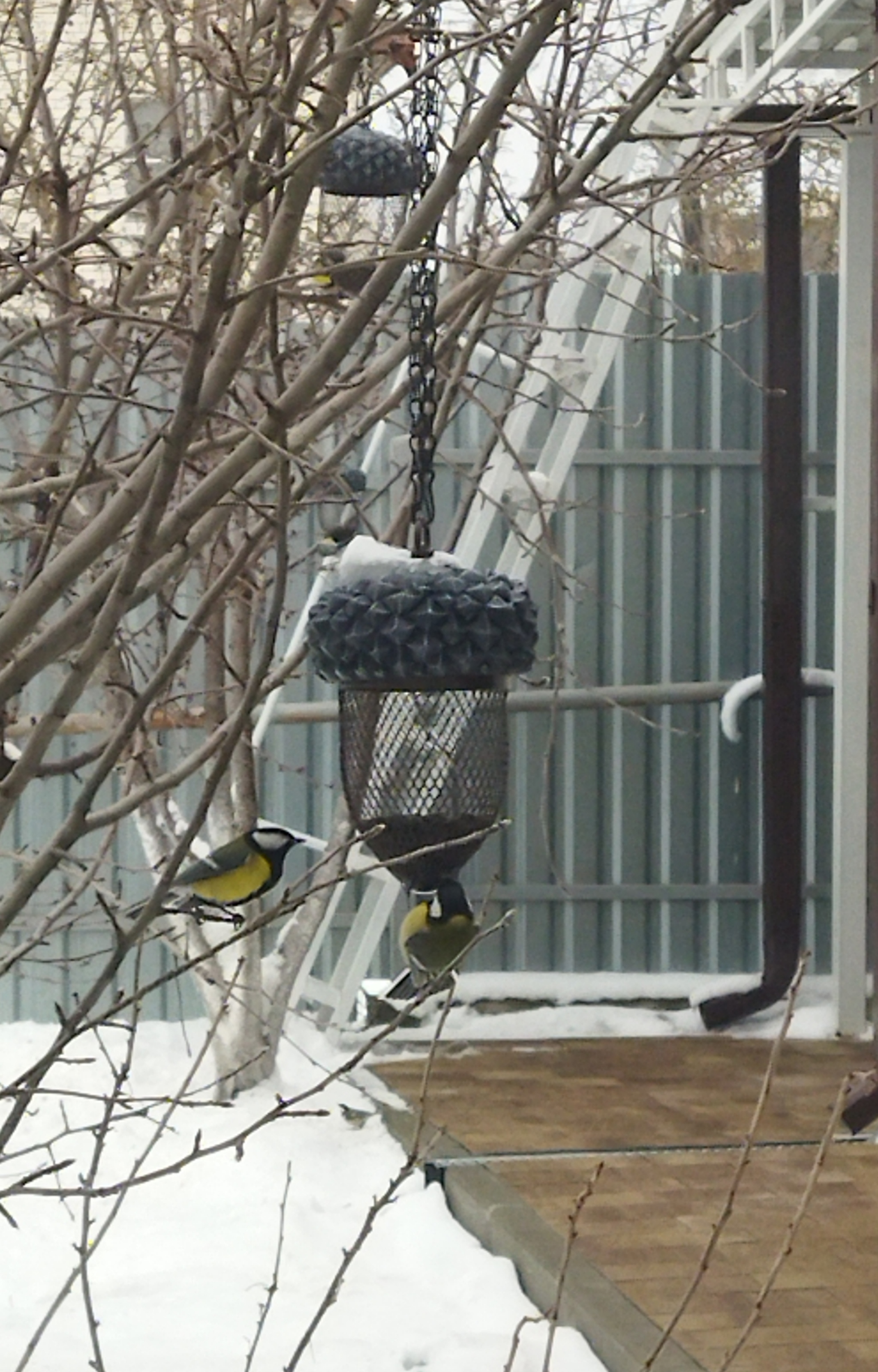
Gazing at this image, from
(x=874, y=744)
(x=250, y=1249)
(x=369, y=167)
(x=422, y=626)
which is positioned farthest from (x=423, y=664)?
(x=874, y=744)

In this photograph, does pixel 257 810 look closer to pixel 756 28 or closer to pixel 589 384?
pixel 589 384

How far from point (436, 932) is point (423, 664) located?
88cm

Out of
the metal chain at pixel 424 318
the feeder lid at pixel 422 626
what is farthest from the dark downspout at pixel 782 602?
the feeder lid at pixel 422 626

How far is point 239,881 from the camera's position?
127 inches

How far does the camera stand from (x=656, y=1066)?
18.5ft

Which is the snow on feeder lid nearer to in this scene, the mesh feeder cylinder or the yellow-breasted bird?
the mesh feeder cylinder

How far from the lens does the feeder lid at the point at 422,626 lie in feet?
8.64

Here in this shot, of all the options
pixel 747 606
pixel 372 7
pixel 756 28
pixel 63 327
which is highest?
pixel 756 28

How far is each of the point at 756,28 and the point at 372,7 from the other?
4.47m

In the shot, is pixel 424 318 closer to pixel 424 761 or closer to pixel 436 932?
pixel 424 761

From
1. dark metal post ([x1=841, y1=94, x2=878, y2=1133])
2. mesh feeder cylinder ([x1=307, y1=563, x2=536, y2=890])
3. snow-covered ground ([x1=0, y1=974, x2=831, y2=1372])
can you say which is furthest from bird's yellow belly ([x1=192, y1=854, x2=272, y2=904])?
dark metal post ([x1=841, y1=94, x2=878, y2=1133])

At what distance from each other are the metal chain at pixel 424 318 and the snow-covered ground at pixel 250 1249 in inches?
39.3

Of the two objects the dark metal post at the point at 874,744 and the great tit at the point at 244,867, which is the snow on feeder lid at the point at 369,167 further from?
the dark metal post at the point at 874,744

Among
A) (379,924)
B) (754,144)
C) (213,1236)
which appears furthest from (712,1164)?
(754,144)
